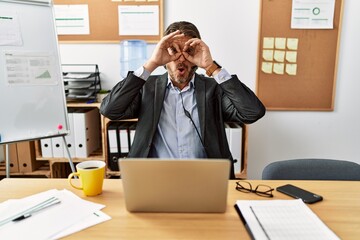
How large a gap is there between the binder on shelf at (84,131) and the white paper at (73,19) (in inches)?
27.3

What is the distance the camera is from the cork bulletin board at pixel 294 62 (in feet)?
7.96

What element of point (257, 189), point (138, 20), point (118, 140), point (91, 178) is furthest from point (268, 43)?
point (91, 178)

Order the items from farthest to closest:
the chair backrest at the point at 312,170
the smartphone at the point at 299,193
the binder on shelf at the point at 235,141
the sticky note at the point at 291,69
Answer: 1. the sticky note at the point at 291,69
2. the binder on shelf at the point at 235,141
3. the chair backrest at the point at 312,170
4. the smartphone at the point at 299,193

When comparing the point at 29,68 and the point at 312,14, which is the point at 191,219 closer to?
the point at 29,68

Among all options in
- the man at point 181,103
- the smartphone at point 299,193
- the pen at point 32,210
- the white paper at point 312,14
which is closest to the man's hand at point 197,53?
the man at point 181,103

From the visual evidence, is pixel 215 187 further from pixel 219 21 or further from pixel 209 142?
pixel 219 21

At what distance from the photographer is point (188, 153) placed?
1.55m

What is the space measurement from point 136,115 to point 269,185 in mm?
809

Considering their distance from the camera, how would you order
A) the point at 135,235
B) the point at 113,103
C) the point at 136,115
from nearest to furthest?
1. the point at 135,235
2. the point at 113,103
3. the point at 136,115

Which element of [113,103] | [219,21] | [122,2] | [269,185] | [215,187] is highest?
[122,2]

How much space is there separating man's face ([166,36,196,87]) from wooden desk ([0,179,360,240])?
708mm

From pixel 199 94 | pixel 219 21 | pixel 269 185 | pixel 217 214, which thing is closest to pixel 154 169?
pixel 217 214

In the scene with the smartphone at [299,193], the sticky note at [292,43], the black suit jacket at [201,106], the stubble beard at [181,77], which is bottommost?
the smartphone at [299,193]

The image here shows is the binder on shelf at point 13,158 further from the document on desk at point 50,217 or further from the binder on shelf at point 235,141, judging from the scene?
the binder on shelf at point 235,141
